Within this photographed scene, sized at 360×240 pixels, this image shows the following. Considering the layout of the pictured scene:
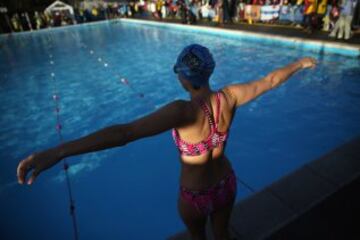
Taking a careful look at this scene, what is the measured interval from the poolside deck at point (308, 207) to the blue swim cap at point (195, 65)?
199 cm

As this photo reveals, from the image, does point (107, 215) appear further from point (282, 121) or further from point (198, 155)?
point (282, 121)

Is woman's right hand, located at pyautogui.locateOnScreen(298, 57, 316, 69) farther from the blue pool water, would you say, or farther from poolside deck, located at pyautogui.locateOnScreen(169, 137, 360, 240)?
the blue pool water

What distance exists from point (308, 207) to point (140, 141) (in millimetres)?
4396

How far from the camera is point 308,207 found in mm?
3111

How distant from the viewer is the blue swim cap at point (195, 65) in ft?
5.25

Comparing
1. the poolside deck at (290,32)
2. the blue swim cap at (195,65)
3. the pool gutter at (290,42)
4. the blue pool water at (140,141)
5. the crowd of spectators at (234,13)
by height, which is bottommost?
the blue pool water at (140,141)

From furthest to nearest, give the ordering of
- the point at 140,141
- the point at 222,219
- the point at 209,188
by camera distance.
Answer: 1. the point at 140,141
2. the point at 222,219
3. the point at 209,188

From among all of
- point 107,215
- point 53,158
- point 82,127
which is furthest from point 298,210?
point 82,127

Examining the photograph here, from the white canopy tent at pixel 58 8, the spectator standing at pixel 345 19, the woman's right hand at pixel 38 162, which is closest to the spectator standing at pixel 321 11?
the spectator standing at pixel 345 19

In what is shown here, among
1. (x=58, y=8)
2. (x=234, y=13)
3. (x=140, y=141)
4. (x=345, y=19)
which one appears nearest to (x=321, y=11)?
(x=345, y=19)

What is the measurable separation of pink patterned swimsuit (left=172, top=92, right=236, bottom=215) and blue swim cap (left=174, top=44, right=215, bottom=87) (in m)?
0.15

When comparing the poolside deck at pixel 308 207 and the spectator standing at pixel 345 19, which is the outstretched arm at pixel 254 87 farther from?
the spectator standing at pixel 345 19

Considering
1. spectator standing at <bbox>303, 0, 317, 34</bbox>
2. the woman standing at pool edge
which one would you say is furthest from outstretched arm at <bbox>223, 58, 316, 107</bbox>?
spectator standing at <bbox>303, 0, 317, 34</bbox>

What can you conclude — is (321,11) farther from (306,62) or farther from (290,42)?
(306,62)
